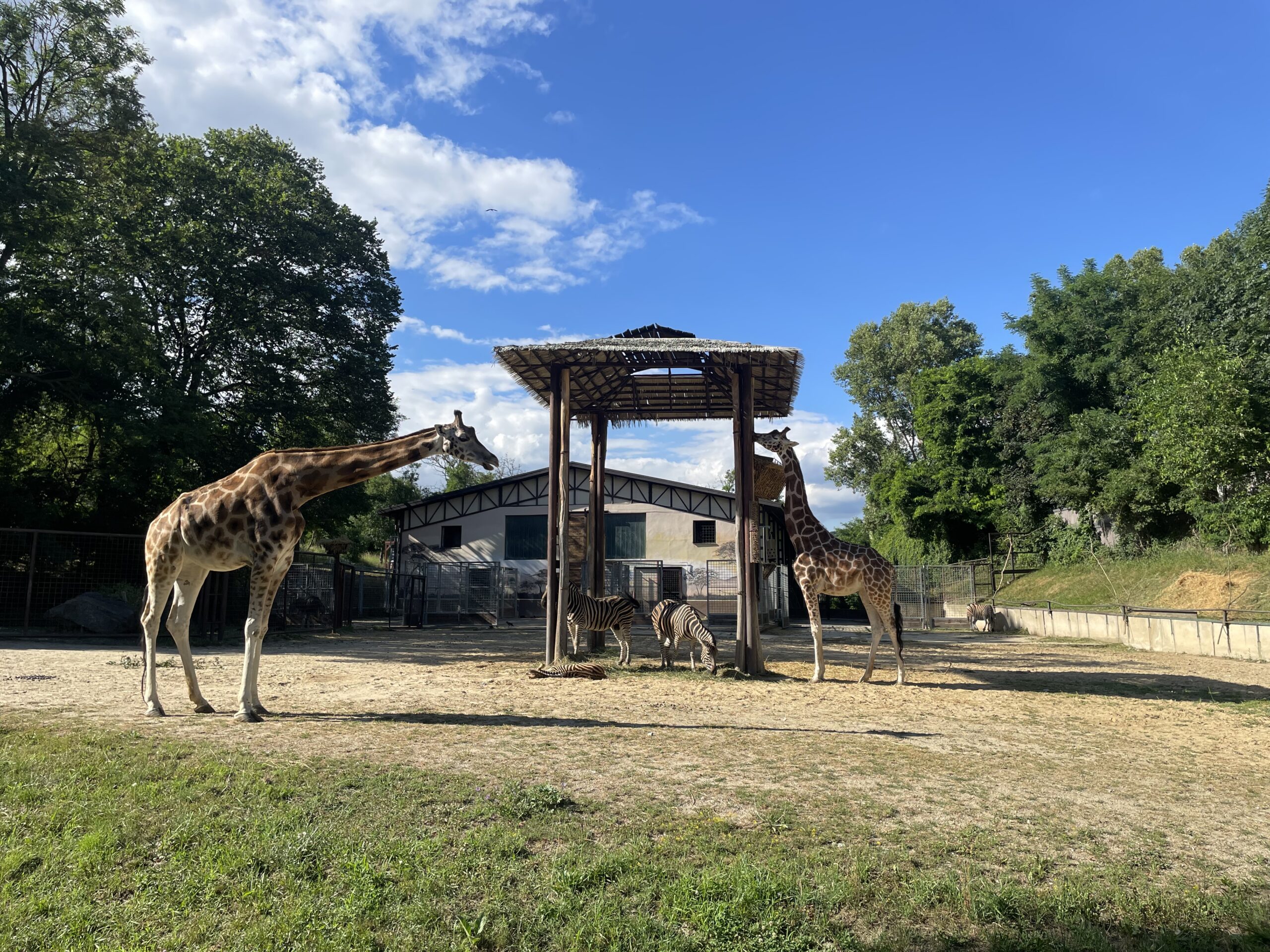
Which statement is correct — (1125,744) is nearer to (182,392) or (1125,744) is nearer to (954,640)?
(954,640)

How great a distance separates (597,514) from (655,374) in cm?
379

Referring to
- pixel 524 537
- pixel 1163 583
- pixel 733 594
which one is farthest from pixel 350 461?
pixel 1163 583

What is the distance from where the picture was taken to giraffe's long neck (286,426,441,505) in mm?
9781

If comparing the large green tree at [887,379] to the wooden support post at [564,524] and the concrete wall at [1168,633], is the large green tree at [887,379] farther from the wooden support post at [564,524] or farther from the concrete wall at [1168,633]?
the wooden support post at [564,524]

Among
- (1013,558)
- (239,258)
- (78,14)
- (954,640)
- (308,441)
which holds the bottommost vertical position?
(954,640)

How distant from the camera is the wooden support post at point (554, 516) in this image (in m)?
14.9

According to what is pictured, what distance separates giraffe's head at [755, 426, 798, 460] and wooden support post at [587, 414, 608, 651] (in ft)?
14.5

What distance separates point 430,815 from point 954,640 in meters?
24.5

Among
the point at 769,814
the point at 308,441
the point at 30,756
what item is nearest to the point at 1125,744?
the point at 769,814

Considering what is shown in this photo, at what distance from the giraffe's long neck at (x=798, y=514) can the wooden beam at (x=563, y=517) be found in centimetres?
430

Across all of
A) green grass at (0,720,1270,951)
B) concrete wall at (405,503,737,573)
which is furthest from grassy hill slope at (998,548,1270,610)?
green grass at (0,720,1270,951)

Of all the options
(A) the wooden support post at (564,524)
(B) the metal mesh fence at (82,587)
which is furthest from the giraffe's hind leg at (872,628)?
(B) the metal mesh fence at (82,587)

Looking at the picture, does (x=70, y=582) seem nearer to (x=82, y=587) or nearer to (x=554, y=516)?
(x=82, y=587)

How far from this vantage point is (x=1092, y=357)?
136 ft
